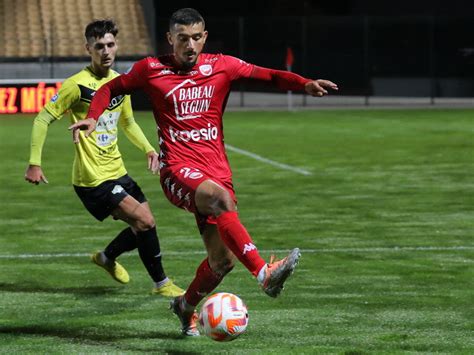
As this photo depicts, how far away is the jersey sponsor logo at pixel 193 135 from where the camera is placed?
8.45 m

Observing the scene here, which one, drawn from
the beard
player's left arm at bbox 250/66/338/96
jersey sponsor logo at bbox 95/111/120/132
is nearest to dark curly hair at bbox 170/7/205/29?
the beard

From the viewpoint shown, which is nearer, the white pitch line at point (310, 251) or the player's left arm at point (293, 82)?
the player's left arm at point (293, 82)

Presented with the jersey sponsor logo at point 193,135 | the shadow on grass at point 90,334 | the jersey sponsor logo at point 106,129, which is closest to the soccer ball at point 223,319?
the shadow on grass at point 90,334

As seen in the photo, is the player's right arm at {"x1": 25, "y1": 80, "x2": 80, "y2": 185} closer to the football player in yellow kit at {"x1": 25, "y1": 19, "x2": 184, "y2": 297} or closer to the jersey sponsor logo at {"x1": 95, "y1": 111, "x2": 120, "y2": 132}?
the football player in yellow kit at {"x1": 25, "y1": 19, "x2": 184, "y2": 297}

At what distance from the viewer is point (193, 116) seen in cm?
848

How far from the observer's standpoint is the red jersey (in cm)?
841

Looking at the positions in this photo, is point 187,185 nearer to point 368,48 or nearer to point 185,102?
point 185,102

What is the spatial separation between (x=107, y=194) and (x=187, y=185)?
230cm

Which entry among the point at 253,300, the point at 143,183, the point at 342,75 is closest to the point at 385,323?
the point at 253,300

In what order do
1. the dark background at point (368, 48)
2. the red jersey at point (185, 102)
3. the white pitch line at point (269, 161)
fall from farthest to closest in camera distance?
1. the dark background at point (368, 48)
2. the white pitch line at point (269, 161)
3. the red jersey at point (185, 102)

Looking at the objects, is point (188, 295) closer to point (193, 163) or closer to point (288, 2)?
point (193, 163)

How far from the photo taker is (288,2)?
50156 millimetres

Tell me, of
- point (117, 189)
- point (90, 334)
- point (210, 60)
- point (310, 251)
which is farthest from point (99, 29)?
point (310, 251)

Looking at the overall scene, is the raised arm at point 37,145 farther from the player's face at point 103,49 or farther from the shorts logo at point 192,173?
the shorts logo at point 192,173
